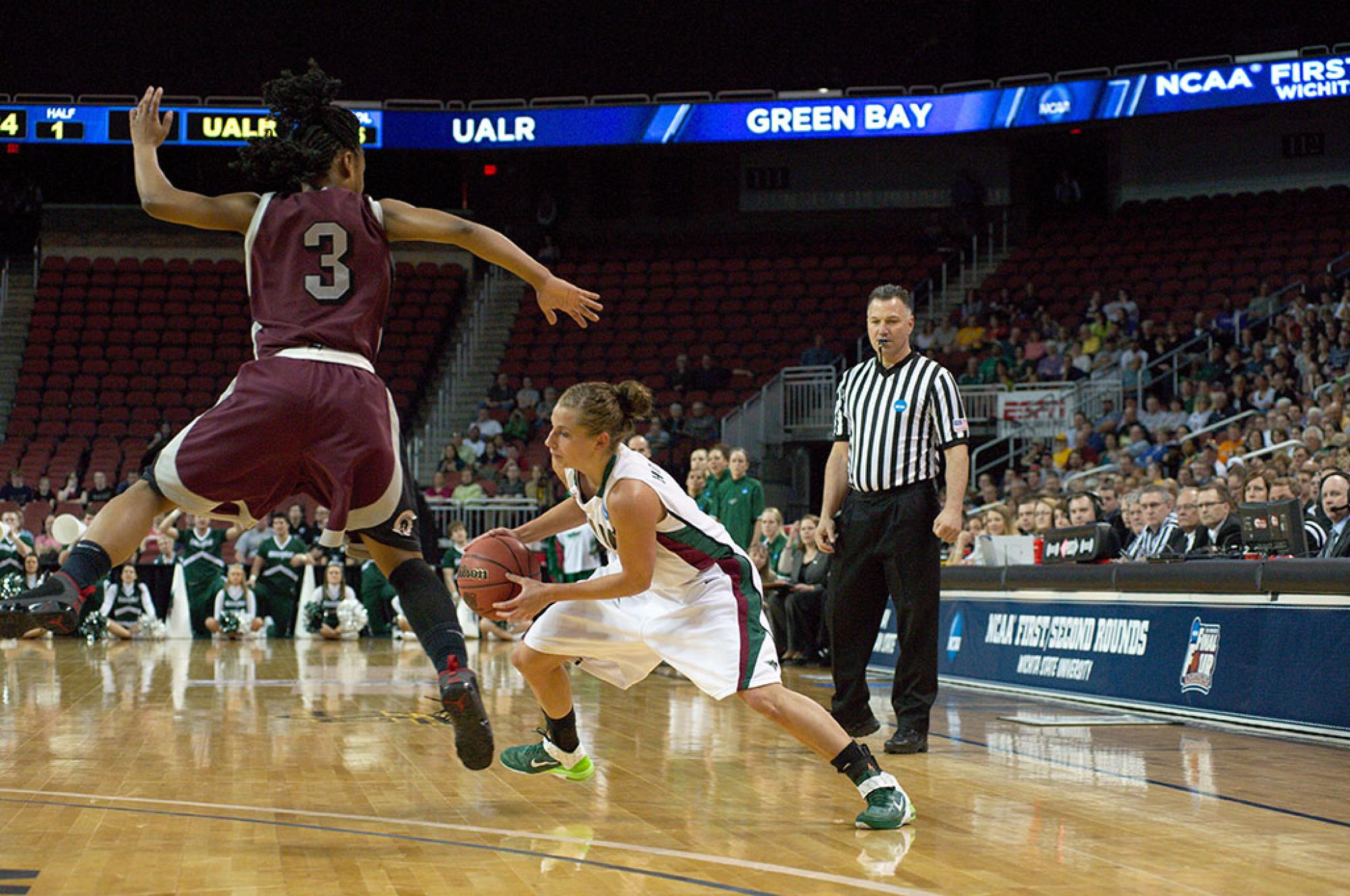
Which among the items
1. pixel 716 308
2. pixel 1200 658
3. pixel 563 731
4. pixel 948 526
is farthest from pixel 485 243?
pixel 716 308

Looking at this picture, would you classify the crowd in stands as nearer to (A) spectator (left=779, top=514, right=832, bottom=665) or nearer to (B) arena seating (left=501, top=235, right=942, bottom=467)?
(A) spectator (left=779, top=514, right=832, bottom=665)

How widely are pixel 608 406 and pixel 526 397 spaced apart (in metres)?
17.0

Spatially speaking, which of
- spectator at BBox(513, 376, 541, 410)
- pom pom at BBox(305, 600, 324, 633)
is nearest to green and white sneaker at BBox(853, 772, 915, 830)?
pom pom at BBox(305, 600, 324, 633)

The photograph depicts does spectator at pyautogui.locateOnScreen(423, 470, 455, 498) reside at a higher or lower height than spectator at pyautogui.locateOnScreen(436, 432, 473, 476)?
lower

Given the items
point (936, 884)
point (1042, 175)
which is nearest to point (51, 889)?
point (936, 884)

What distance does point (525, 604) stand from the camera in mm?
3775

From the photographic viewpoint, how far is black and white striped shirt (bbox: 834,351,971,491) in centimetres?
561

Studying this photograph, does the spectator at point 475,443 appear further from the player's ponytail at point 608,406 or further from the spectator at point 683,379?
the player's ponytail at point 608,406

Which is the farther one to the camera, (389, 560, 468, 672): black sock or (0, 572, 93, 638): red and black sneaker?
(389, 560, 468, 672): black sock

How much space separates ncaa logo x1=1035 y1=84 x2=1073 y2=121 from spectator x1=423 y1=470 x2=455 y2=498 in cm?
1016

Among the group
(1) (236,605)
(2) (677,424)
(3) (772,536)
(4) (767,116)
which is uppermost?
(4) (767,116)

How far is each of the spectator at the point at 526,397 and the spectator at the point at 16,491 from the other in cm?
658

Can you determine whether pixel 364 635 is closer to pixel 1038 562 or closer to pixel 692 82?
pixel 1038 562

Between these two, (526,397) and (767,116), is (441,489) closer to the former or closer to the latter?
(526,397)
